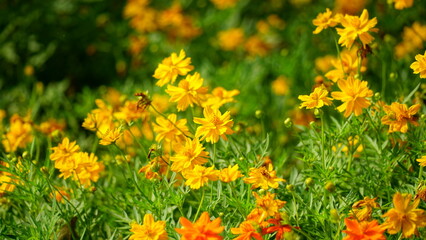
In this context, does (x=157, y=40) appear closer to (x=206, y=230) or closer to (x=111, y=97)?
(x=111, y=97)

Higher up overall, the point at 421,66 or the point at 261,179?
the point at 421,66

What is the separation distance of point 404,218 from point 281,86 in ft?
5.55

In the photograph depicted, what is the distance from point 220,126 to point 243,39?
205 cm

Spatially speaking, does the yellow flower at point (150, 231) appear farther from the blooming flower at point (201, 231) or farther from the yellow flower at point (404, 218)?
the yellow flower at point (404, 218)

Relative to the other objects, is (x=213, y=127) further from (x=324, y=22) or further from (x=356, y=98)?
(x=324, y=22)

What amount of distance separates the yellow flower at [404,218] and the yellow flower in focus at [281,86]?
1613 mm

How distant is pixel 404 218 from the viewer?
4.18ft

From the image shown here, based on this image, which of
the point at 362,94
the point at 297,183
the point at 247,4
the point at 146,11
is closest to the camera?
the point at 362,94

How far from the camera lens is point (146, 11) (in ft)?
11.0

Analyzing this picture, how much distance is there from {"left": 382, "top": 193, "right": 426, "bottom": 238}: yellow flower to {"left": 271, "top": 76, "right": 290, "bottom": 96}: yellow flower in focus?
63.5 inches

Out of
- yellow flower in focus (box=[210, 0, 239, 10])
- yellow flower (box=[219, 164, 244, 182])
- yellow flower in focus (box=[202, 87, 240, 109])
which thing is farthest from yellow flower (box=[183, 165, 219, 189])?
yellow flower in focus (box=[210, 0, 239, 10])

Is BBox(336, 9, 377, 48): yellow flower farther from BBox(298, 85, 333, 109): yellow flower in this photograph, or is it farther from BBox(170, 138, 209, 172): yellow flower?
BBox(170, 138, 209, 172): yellow flower

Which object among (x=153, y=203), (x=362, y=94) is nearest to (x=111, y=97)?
(x=153, y=203)

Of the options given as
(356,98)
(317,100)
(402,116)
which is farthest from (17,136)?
(402,116)
